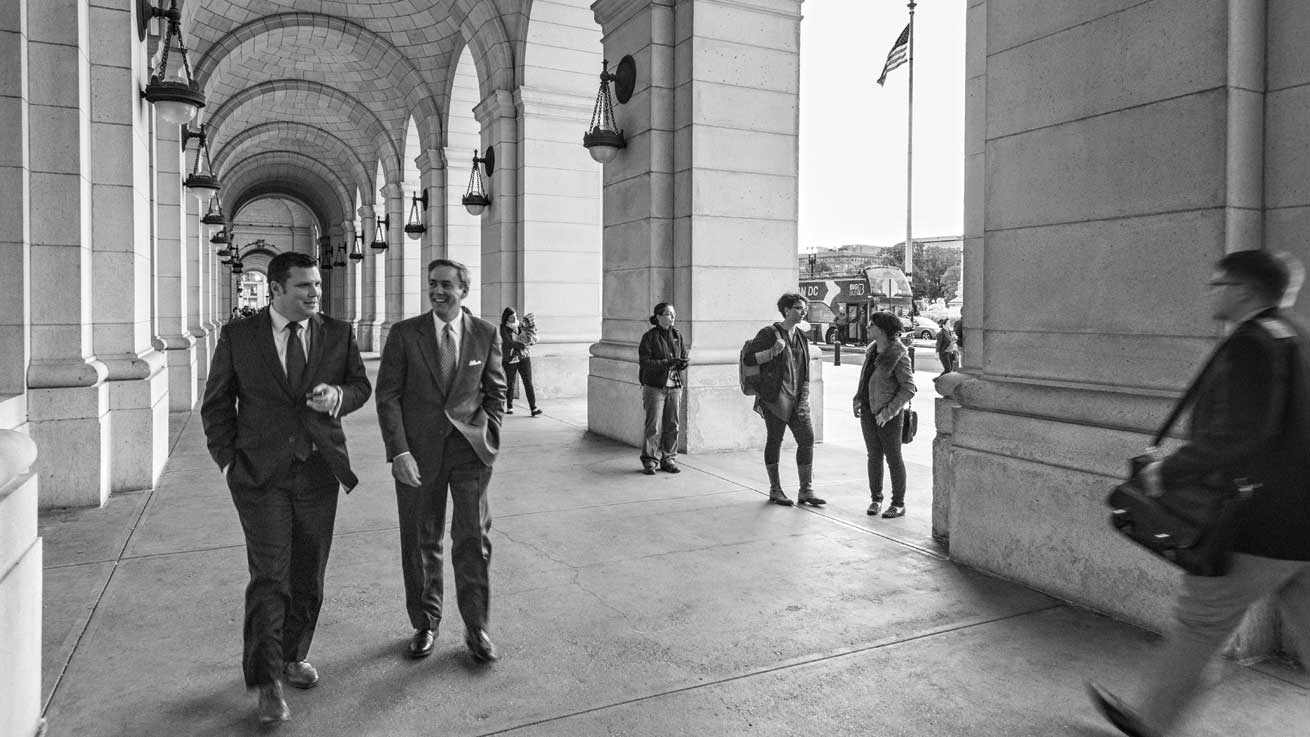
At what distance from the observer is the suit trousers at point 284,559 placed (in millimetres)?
3697

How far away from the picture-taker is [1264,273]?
3078 millimetres

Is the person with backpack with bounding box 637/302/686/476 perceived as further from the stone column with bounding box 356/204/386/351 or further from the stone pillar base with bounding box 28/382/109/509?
the stone column with bounding box 356/204/386/351

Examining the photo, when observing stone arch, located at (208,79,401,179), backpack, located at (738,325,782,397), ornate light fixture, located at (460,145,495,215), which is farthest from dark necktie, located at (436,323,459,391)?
stone arch, located at (208,79,401,179)

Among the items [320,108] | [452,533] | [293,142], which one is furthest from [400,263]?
[452,533]

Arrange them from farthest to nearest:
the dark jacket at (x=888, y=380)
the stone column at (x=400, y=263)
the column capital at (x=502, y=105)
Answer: the stone column at (x=400, y=263) → the column capital at (x=502, y=105) → the dark jacket at (x=888, y=380)

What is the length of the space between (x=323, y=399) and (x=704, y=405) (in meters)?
6.53

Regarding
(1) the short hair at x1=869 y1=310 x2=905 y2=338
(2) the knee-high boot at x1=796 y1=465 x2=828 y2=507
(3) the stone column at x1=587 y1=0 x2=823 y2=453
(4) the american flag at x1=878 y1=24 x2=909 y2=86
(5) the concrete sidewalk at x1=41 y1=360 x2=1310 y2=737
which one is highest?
(4) the american flag at x1=878 y1=24 x2=909 y2=86

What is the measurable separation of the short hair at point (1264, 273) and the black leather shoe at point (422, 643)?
3.67 metres

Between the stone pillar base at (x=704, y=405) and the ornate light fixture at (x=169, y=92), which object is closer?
the ornate light fixture at (x=169, y=92)

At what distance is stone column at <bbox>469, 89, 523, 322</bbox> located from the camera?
49.8 feet

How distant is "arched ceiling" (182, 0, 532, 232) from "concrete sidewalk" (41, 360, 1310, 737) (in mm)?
10827

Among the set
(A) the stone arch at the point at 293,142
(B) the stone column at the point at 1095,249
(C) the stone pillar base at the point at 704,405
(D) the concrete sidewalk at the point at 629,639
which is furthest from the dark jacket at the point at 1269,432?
(A) the stone arch at the point at 293,142

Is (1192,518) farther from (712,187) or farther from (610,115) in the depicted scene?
(610,115)

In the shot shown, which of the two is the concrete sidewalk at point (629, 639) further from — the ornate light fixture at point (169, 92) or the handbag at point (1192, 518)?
the ornate light fixture at point (169, 92)
